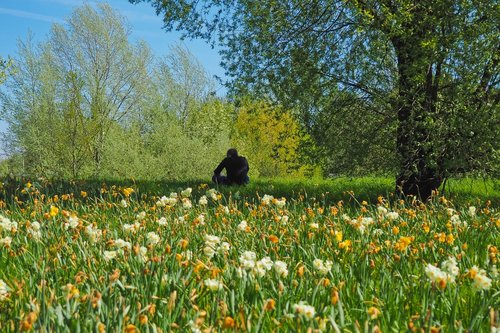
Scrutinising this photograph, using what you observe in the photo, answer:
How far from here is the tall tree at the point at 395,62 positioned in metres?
9.26

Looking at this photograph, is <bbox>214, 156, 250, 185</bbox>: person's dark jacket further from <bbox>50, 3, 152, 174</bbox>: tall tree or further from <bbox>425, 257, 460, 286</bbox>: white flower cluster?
<bbox>50, 3, 152, 174</bbox>: tall tree

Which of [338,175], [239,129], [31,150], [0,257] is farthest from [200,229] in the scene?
[239,129]

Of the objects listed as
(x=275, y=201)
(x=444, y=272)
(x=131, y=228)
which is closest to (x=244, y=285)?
(x=444, y=272)

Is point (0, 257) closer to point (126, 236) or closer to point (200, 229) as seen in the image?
point (126, 236)

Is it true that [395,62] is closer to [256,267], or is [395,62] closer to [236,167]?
[236,167]

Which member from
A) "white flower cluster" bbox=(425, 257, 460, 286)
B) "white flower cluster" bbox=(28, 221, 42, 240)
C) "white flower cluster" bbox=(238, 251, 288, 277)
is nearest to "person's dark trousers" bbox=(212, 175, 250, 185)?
"white flower cluster" bbox=(28, 221, 42, 240)

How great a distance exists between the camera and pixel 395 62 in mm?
11062

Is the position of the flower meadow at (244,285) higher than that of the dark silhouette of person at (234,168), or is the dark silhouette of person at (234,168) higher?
the dark silhouette of person at (234,168)

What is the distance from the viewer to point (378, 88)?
10.9 meters

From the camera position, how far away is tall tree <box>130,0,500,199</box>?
926 cm

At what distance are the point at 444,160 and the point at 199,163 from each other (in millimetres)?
19182

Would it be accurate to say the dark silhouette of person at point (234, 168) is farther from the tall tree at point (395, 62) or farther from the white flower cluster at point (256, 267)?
the white flower cluster at point (256, 267)

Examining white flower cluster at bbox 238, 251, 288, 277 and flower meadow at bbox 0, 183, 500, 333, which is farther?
white flower cluster at bbox 238, 251, 288, 277

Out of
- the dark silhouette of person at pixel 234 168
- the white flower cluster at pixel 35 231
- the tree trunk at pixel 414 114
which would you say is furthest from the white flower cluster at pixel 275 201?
the dark silhouette of person at pixel 234 168
